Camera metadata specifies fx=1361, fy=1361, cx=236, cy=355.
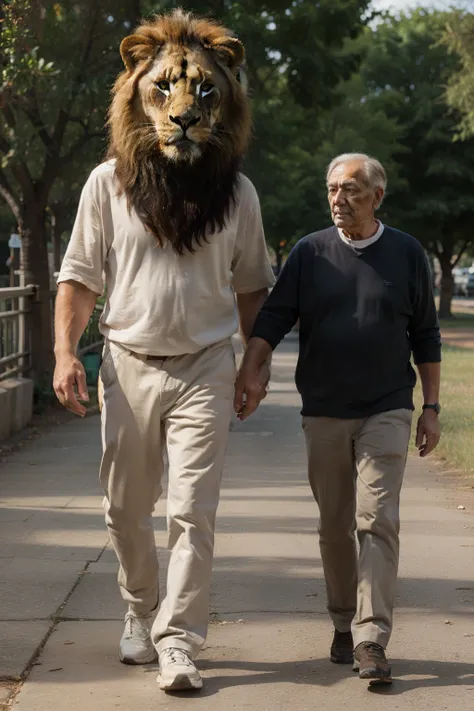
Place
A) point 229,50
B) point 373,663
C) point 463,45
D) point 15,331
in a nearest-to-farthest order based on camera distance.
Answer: point 373,663
point 229,50
point 15,331
point 463,45

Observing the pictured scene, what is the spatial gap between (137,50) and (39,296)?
10837 millimetres

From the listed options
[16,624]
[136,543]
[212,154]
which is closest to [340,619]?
[136,543]

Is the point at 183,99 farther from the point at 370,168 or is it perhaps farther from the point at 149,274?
the point at 370,168

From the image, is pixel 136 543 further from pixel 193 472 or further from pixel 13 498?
pixel 13 498

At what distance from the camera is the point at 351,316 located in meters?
4.99

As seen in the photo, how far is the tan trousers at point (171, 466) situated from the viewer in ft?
15.3

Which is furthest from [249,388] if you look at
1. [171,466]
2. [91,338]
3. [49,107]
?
[91,338]

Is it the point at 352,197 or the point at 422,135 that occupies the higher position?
the point at 422,135

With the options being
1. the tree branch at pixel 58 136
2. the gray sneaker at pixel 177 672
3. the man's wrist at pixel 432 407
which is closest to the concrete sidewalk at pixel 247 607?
the gray sneaker at pixel 177 672

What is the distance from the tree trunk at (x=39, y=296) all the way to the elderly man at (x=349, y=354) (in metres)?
9.91

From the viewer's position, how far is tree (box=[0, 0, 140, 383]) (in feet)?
50.1

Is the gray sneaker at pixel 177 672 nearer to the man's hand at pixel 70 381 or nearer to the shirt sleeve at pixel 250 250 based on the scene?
the man's hand at pixel 70 381

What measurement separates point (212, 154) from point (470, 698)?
82.1 inches

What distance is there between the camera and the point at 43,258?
53.8ft
